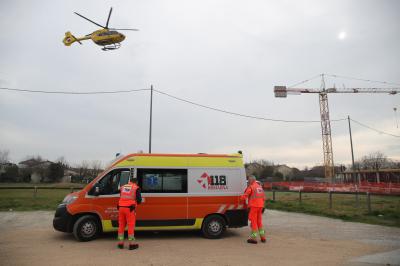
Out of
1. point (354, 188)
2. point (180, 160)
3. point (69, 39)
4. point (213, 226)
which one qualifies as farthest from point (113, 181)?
point (354, 188)

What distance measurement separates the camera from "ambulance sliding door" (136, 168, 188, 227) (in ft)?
29.4

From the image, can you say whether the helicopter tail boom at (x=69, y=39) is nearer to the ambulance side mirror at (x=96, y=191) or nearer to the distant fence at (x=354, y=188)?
the ambulance side mirror at (x=96, y=191)

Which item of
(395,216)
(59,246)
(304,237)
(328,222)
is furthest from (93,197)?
(395,216)

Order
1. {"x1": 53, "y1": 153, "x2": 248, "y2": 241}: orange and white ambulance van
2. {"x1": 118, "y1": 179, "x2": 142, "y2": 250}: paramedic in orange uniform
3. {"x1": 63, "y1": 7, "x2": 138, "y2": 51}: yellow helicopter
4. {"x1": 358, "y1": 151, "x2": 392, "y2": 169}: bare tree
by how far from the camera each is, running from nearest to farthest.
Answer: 1. {"x1": 118, "y1": 179, "x2": 142, "y2": 250}: paramedic in orange uniform
2. {"x1": 53, "y1": 153, "x2": 248, "y2": 241}: orange and white ambulance van
3. {"x1": 63, "y1": 7, "x2": 138, "y2": 51}: yellow helicopter
4. {"x1": 358, "y1": 151, "x2": 392, "y2": 169}: bare tree

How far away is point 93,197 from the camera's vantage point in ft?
28.8

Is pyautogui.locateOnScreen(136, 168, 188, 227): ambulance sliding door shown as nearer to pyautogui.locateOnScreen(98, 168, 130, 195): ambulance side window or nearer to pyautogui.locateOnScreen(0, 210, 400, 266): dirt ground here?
pyautogui.locateOnScreen(98, 168, 130, 195): ambulance side window

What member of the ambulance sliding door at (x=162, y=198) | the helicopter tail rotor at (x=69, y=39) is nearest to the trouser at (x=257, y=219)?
the ambulance sliding door at (x=162, y=198)

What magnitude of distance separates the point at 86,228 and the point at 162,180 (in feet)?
7.89

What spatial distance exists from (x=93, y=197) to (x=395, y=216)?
12283 millimetres

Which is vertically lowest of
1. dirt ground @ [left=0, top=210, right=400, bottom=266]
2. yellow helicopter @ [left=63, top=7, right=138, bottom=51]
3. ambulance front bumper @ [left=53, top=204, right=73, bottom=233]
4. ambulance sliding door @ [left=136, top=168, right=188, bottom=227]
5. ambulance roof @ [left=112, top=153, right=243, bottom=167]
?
dirt ground @ [left=0, top=210, right=400, bottom=266]

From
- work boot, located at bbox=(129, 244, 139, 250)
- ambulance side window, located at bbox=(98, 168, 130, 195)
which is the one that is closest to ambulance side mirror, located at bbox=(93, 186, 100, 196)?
ambulance side window, located at bbox=(98, 168, 130, 195)

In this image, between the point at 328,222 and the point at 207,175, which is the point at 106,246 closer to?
the point at 207,175

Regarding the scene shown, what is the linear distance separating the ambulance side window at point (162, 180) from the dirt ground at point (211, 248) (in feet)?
4.58

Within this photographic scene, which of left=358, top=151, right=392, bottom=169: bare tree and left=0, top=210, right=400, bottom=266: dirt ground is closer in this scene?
left=0, top=210, right=400, bottom=266: dirt ground
